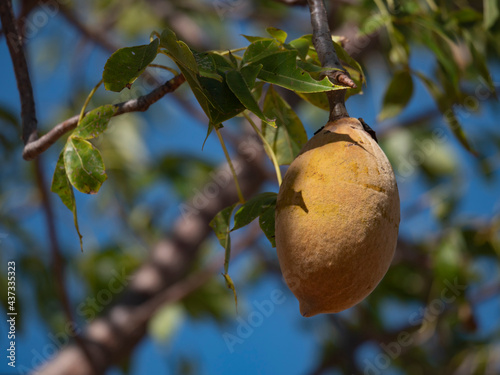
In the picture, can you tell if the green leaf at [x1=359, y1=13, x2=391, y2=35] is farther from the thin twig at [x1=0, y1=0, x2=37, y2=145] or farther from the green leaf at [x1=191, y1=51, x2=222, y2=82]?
the thin twig at [x1=0, y1=0, x2=37, y2=145]

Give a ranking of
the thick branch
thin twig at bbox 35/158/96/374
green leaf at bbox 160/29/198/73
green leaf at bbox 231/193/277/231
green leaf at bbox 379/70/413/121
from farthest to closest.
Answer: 1. the thick branch
2. thin twig at bbox 35/158/96/374
3. green leaf at bbox 379/70/413/121
4. green leaf at bbox 231/193/277/231
5. green leaf at bbox 160/29/198/73

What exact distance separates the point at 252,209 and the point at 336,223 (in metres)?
0.13

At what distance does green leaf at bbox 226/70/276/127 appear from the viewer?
54cm

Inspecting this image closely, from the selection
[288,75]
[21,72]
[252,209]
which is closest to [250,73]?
[288,75]

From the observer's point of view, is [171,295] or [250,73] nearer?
[250,73]

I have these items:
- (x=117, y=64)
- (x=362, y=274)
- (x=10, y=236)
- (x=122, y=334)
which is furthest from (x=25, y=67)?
(x=10, y=236)

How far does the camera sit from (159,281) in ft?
5.82

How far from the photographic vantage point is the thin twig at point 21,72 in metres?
0.67

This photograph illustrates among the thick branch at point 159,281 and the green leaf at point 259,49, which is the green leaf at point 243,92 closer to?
the green leaf at point 259,49

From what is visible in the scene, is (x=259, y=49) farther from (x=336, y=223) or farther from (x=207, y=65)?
(x=336, y=223)

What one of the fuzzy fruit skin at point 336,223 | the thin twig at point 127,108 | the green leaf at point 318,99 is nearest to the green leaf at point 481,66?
the green leaf at point 318,99

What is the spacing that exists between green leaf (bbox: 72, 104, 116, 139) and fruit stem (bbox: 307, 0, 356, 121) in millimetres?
213

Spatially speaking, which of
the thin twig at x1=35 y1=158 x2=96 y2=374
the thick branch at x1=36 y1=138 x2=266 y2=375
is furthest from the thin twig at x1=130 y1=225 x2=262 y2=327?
the thin twig at x1=35 y1=158 x2=96 y2=374

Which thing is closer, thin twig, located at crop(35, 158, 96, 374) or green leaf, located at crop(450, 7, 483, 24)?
green leaf, located at crop(450, 7, 483, 24)
